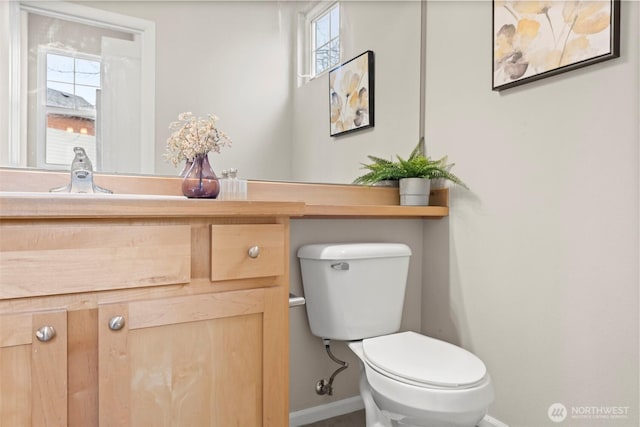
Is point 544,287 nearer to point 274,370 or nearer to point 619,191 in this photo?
point 619,191

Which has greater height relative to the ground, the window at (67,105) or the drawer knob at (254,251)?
the window at (67,105)

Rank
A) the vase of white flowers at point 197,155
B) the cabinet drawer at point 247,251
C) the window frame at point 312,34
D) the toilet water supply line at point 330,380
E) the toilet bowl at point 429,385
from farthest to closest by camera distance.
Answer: the window frame at point 312,34 < the toilet water supply line at point 330,380 < the vase of white flowers at point 197,155 < the toilet bowl at point 429,385 < the cabinet drawer at point 247,251

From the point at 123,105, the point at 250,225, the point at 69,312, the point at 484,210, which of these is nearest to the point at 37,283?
the point at 69,312

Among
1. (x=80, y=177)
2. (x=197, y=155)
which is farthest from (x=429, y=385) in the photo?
(x=80, y=177)

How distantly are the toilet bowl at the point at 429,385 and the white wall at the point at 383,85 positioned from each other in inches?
31.2

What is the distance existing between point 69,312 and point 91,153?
0.66 meters

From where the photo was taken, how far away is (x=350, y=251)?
Answer: 4.77ft

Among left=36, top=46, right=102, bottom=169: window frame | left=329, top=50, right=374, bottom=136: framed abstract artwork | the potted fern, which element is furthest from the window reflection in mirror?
the potted fern

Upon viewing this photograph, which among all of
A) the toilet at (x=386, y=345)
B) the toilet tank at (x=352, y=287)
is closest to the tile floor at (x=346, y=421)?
the toilet at (x=386, y=345)

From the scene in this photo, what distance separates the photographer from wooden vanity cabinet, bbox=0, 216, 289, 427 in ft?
2.54

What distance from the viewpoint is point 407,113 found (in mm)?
1848

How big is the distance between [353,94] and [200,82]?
0.70 m

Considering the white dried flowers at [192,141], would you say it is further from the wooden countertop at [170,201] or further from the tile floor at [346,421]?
the tile floor at [346,421]

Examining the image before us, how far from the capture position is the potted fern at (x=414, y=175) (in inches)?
66.6
